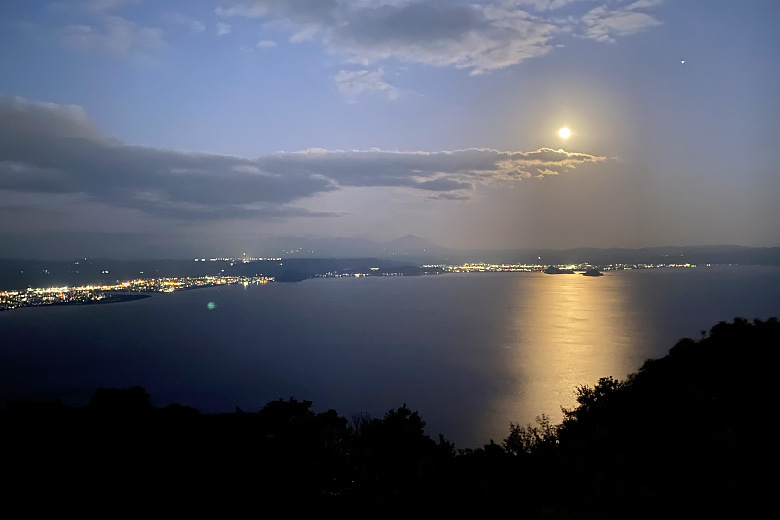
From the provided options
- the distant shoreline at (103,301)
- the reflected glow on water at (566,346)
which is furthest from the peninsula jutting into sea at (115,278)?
the reflected glow on water at (566,346)

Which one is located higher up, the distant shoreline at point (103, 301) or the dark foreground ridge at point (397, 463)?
the dark foreground ridge at point (397, 463)

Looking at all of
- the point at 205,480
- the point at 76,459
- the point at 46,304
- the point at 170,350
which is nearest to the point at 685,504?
the point at 205,480

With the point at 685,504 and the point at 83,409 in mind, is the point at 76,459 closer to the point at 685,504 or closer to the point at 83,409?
the point at 83,409

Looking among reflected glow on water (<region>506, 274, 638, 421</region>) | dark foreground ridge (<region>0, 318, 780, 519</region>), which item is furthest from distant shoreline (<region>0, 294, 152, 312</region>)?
dark foreground ridge (<region>0, 318, 780, 519</region>)

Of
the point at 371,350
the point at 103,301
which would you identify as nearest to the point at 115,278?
the point at 103,301

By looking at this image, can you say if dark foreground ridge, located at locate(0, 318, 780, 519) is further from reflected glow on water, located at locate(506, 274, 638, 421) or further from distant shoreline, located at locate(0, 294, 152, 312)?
distant shoreline, located at locate(0, 294, 152, 312)

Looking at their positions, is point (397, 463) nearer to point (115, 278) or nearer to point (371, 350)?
point (371, 350)

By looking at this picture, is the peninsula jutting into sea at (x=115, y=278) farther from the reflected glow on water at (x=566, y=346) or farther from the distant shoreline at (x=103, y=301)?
the reflected glow on water at (x=566, y=346)
